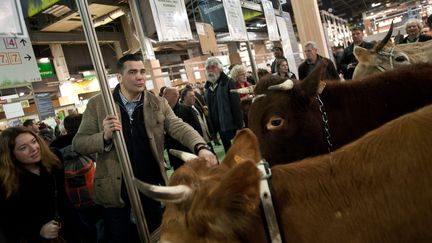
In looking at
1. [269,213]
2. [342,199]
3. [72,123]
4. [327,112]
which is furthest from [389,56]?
[72,123]

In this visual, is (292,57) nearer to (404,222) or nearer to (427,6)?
(404,222)

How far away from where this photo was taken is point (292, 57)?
8.00m

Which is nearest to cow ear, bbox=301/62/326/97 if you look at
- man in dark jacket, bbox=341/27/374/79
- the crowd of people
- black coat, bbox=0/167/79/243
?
the crowd of people

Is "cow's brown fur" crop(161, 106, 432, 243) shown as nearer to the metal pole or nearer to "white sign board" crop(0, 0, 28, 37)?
the metal pole

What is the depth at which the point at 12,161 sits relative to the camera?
263 cm

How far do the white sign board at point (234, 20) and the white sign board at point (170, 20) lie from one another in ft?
1.93

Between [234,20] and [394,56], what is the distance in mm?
2271

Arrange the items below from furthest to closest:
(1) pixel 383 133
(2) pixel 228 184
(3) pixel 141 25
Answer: (3) pixel 141 25 → (1) pixel 383 133 → (2) pixel 228 184

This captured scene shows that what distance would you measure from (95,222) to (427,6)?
17.6 m

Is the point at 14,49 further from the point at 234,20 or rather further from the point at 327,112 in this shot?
the point at 234,20

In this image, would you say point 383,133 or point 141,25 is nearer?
point 383,133

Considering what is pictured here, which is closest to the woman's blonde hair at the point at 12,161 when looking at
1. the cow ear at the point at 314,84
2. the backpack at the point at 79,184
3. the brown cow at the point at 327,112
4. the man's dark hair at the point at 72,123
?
the backpack at the point at 79,184

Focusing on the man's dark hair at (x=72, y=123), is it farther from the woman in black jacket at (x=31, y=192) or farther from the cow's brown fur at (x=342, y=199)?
the cow's brown fur at (x=342, y=199)

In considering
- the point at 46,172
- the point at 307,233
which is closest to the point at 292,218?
the point at 307,233
